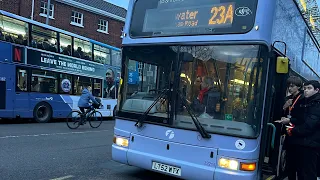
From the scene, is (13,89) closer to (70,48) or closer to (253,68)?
(70,48)

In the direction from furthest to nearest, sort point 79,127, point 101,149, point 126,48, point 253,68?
point 79,127 → point 101,149 → point 126,48 → point 253,68

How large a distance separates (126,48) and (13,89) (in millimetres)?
9771

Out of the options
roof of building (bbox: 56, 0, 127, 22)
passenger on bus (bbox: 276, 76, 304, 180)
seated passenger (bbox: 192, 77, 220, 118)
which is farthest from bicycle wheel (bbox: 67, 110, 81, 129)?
roof of building (bbox: 56, 0, 127, 22)

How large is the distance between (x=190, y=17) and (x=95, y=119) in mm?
9559

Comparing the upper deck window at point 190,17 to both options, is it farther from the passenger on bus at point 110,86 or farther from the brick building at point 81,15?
the brick building at point 81,15

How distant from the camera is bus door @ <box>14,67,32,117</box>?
45.6ft

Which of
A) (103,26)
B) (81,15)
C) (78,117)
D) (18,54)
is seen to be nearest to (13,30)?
(18,54)

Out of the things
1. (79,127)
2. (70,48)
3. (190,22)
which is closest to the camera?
(190,22)

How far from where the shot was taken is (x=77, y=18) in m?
27.9

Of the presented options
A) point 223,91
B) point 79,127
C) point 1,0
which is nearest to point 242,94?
point 223,91

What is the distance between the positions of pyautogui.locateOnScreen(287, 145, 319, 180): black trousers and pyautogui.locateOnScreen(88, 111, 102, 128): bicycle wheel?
943 centimetres

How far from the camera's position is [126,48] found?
5.74 meters

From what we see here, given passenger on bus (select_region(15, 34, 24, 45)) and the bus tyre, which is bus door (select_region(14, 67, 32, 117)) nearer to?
the bus tyre

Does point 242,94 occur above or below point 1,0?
below
